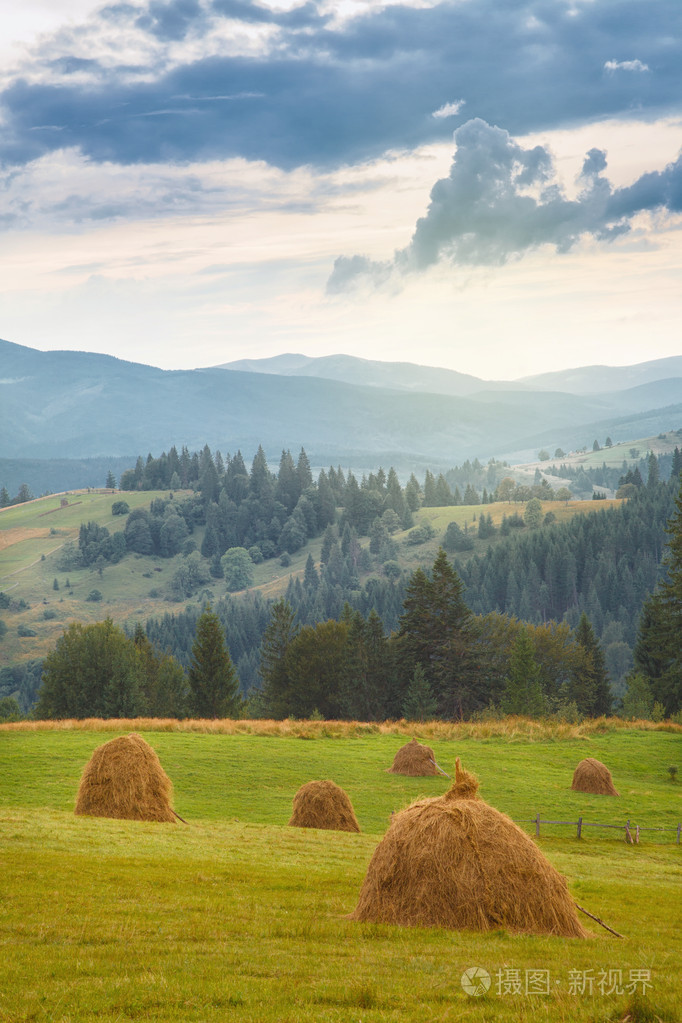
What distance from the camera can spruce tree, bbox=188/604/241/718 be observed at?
9044 centimetres

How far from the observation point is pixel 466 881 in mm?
16281

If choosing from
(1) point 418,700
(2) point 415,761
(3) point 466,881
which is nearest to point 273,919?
(3) point 466,881

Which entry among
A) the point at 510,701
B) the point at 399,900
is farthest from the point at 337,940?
the point at 510,701

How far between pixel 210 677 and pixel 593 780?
56498 millimetres

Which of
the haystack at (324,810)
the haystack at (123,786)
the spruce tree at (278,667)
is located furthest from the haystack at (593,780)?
the spruce tree at (278,667)

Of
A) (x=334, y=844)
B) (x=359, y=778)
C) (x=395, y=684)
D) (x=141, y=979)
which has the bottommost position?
(x=395, y=684)

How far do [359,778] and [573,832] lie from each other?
11637mm

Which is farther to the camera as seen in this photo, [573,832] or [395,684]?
[395,684]

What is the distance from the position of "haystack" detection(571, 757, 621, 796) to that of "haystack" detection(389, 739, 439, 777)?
6.98 metres

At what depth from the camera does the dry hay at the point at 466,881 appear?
16.1 m

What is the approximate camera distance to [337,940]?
49.5 ft

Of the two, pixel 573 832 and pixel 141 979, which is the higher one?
pixel 141 979

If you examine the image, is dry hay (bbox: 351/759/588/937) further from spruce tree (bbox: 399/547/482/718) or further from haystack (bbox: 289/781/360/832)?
spruce tree (bbox: 399/547/482/718)

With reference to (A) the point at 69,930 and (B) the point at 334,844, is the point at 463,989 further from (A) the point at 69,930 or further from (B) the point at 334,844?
(B) the point at 334,844
